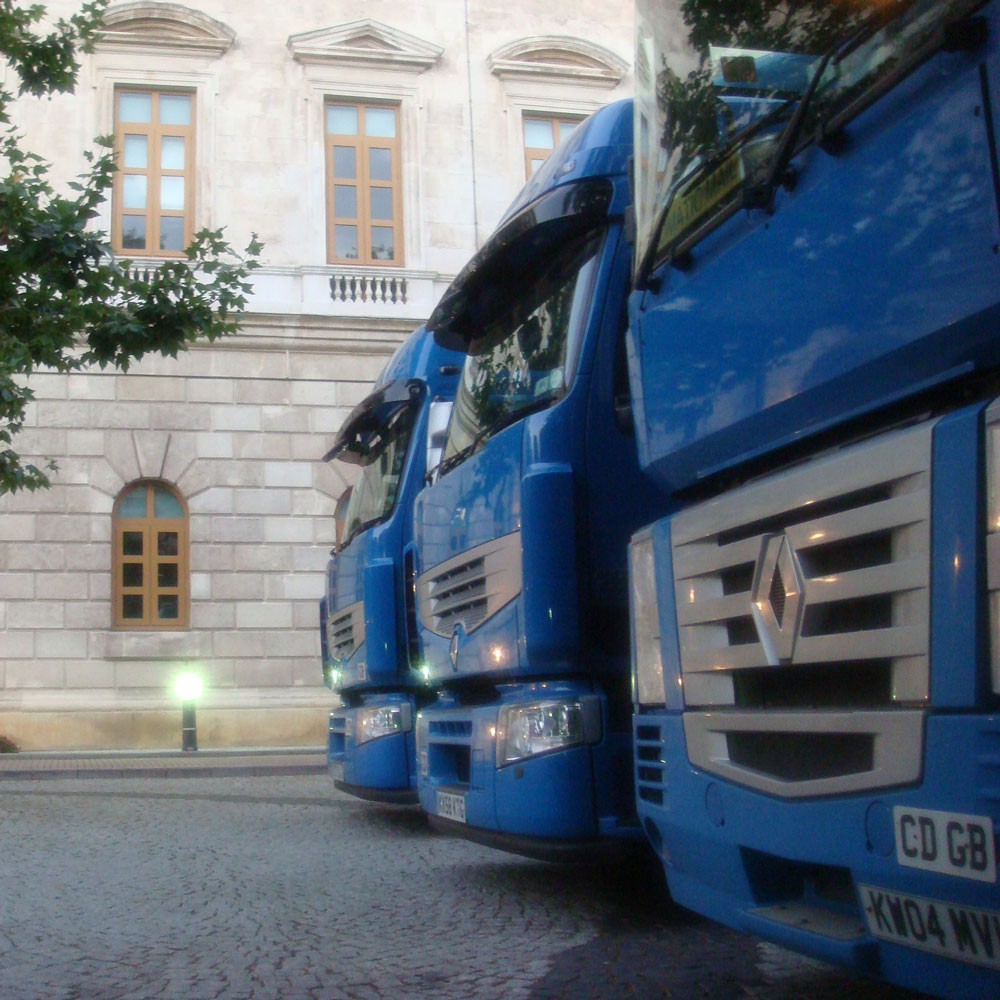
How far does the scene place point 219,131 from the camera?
20.3m

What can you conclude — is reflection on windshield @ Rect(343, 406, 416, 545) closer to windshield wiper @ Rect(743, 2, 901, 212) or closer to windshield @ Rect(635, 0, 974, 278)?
windshield @ Rect(635, 0, 974, 278)

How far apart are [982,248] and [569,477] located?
8.52ft

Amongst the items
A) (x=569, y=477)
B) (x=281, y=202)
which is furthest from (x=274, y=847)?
(x=281, y=202)

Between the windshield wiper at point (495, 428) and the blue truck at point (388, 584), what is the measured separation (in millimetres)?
1482

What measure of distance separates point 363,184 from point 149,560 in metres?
6.54

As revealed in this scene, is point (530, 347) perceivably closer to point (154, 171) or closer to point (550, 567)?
point (550, 567)

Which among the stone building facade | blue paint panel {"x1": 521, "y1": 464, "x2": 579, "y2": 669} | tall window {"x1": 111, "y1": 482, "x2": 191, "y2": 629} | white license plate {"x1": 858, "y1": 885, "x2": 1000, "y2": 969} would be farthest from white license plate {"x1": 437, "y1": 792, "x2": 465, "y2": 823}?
tall window {"x1": 111, "y1": 482, "x2": 191, "y2": 629}

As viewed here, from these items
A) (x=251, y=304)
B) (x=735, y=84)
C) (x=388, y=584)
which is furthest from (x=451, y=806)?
(x=251, y=304)

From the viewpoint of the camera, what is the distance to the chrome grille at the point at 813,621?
9.14ft

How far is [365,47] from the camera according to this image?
69.1 ft

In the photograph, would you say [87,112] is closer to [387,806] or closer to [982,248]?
[387,806]

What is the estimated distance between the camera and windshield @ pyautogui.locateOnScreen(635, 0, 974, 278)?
10.1 ft

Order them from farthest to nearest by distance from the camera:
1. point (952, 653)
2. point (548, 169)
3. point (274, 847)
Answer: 1. point (274, 847)
2. point (548, 169)
3. point (952, 653)

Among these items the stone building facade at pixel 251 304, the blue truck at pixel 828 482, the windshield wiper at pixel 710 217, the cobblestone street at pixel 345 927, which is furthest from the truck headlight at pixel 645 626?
the stone building facade at pixel 251 304
